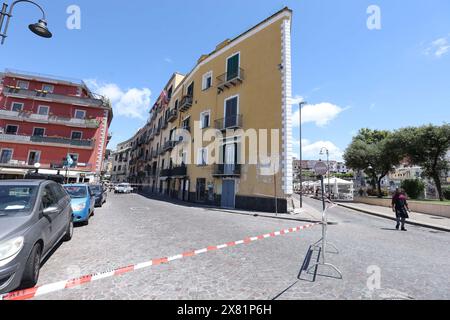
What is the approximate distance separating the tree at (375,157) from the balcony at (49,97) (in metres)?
34.5

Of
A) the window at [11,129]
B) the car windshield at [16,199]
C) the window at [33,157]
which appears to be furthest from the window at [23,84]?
the car windshield at [16,199]

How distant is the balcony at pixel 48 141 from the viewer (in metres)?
25.9

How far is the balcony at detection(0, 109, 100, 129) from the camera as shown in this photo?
87.1 feet

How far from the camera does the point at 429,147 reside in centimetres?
2086

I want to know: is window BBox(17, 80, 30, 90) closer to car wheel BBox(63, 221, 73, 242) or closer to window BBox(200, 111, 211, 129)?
window BBox(200, 111, 211, 129)

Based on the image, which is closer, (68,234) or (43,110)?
(68,234)

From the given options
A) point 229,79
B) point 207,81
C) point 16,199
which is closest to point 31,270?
point 16,199

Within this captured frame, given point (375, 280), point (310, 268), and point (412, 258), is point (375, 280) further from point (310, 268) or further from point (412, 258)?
point (412, 258)

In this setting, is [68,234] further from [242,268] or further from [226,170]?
[226,170]

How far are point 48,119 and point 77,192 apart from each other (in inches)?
975

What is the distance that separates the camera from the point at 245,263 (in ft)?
15.3

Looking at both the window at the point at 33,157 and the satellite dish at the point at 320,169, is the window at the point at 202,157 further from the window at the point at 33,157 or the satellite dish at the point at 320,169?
the window at the point at 33,157

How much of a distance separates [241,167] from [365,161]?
20.6 metres
